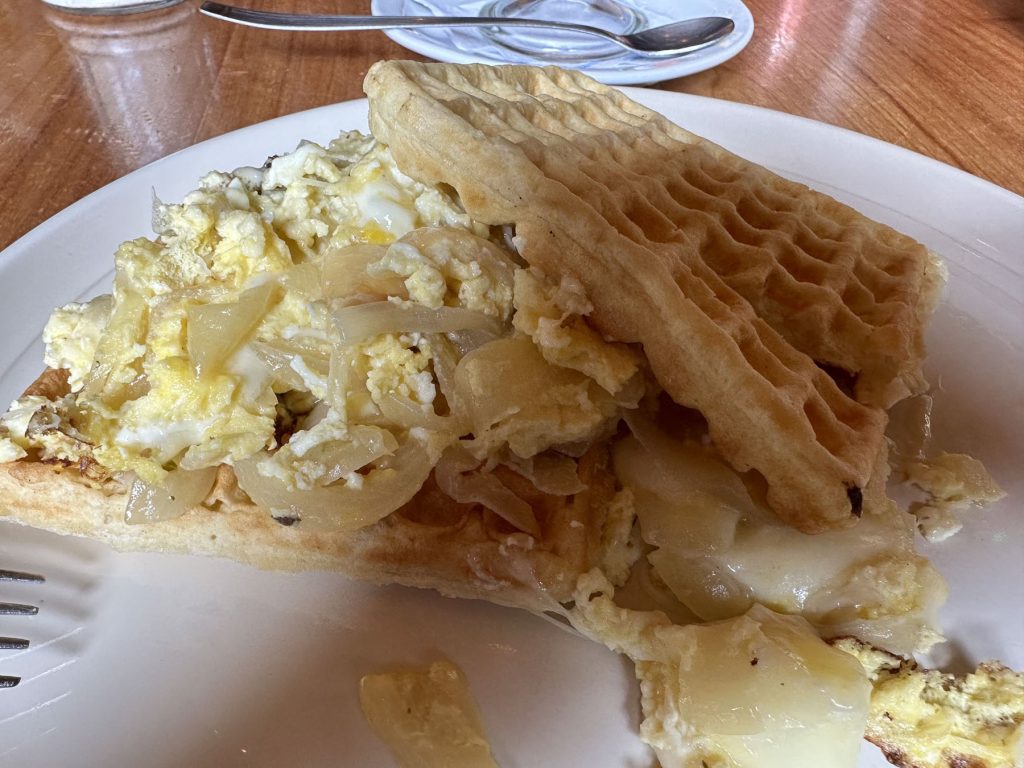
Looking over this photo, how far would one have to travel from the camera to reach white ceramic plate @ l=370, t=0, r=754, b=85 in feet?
9.36

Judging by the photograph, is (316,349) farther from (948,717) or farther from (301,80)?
(301,80)

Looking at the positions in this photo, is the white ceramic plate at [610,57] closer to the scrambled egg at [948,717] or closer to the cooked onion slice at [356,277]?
the cooked onion slice at [356,277]

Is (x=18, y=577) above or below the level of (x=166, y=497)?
below

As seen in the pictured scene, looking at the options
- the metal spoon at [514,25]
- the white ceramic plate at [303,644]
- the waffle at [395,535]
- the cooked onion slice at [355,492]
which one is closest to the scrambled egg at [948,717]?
the white ceramic plate at [303,644]

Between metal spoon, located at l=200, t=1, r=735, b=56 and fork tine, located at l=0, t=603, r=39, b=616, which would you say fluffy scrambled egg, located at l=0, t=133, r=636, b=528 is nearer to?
fork tine, located at l=0, t=603, r=39, b=616

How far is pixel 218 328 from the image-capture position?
4.80 ft

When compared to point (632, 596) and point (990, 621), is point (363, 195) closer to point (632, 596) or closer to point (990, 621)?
point (632, 596)

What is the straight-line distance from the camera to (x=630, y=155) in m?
1.71

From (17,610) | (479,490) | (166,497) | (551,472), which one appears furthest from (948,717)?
(17,610)

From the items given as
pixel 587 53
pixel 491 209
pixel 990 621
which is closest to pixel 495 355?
pixel 491 209

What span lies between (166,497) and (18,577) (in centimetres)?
32

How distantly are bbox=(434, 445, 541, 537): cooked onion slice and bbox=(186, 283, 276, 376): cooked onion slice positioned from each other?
0.50 metres

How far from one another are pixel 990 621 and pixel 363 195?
1553mm

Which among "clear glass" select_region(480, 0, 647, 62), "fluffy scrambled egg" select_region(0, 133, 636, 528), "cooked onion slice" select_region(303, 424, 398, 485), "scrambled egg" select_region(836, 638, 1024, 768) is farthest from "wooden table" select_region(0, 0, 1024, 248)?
"scrambled egg" select_region(836, 638, 1024, 768)
